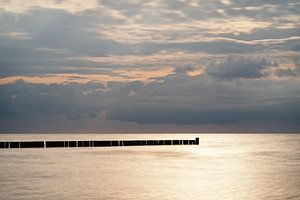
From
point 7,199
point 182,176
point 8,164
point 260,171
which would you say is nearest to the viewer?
point 7,199

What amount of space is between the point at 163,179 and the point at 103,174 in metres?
6.29

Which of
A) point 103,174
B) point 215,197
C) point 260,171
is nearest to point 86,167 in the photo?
point 103,174

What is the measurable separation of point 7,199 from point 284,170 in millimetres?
30008

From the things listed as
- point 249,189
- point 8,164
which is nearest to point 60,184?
point 249,189

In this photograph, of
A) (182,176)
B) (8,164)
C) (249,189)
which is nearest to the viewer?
(249,189)

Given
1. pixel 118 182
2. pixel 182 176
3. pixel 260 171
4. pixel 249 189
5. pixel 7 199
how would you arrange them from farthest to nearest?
pixel 260 171 → pixel 182 176 → pixel 118 182 → pixel 249 189 → pixel 7 199

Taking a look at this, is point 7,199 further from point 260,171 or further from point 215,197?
point 260,171

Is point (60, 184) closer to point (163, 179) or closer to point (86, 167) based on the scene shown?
point (163, 179)

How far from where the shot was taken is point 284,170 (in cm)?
4969

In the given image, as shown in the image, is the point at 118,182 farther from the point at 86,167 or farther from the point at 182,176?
the point at 86,167

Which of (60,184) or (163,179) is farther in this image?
(163,179)

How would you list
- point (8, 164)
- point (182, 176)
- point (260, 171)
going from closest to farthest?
1. point (182, 176)
2. point (260, 171)
3. point (8, 164)

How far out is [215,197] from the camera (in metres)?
30.9

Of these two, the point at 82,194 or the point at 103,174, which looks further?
the point at 103,174
